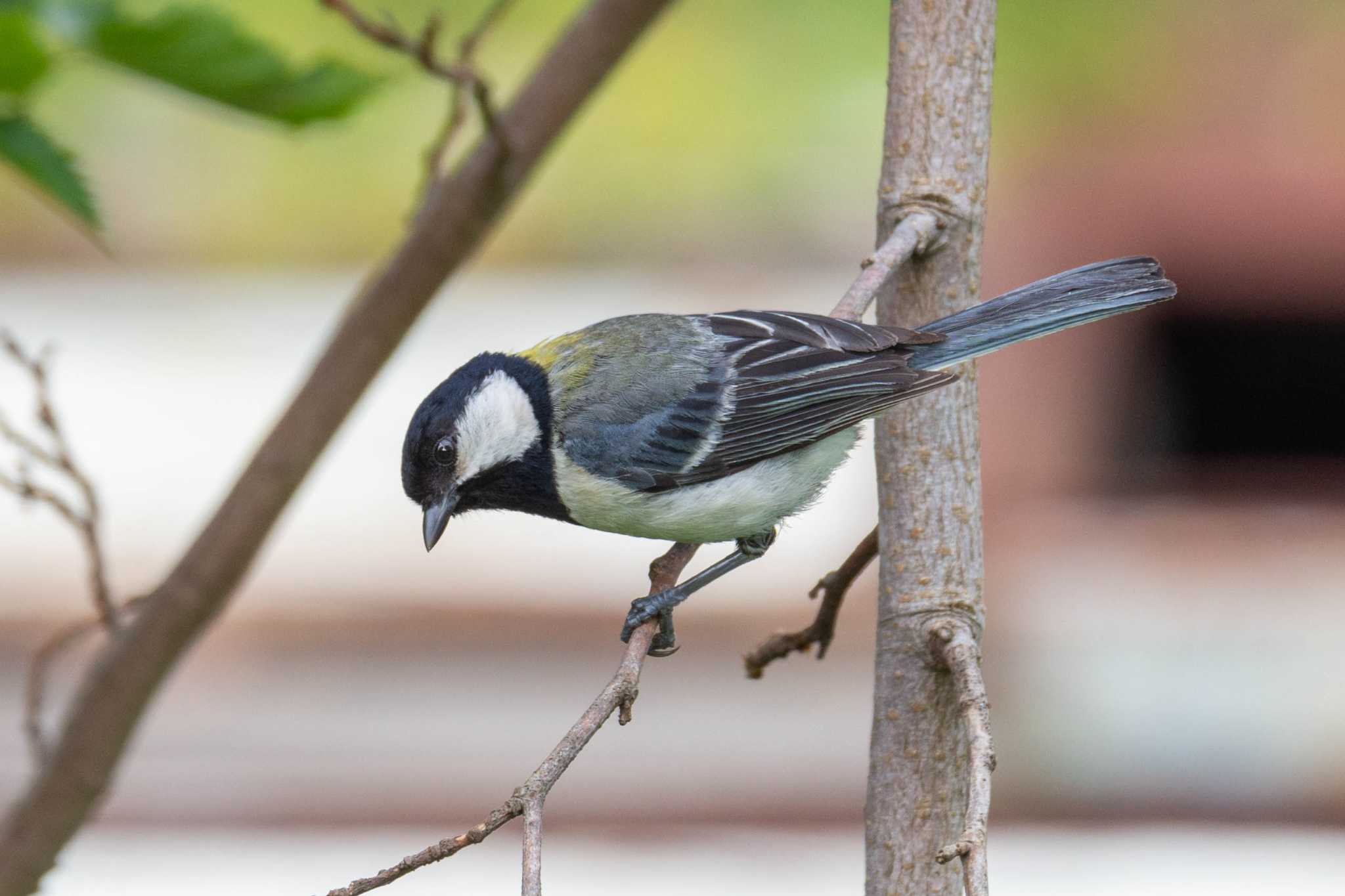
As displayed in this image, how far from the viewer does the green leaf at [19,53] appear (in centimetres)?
166

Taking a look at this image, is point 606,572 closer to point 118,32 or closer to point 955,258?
point 955,258

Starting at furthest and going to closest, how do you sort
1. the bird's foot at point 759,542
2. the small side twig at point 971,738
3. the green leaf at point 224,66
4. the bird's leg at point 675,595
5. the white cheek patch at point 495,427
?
the bird's foot at point 759,542 → the white cheek patch at point 495,427 → the bird's leg at point 675,595 → the green leaf at point 224,66 → the small side twig at point 971,738

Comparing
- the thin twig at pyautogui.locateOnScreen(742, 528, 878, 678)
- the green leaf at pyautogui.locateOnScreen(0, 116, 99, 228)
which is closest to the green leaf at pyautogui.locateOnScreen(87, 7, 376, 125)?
the green leaf at pyautogui.locateOnScreen(0, 116, 99, 228)

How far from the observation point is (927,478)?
2.01 metres

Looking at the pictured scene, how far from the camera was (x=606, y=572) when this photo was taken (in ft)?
14.8

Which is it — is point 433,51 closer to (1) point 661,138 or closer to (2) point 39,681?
(2) point 39,681

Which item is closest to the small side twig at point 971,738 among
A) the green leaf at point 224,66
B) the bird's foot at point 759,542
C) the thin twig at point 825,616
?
the thin twig at point 825,616

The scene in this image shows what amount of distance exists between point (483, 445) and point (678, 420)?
1.19 ft

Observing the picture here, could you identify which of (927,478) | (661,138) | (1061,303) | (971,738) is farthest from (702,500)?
(661,138)

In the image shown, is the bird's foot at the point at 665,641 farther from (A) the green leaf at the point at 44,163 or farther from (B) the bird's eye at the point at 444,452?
(A) the green leaf at the point at 44,163

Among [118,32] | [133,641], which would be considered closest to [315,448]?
[133,641]

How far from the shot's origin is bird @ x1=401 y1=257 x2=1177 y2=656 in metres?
2.51

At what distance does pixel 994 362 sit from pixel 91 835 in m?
3.44

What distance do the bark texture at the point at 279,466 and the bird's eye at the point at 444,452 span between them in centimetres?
22
